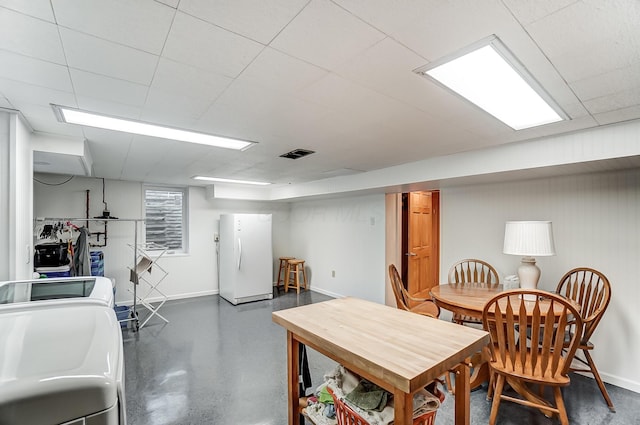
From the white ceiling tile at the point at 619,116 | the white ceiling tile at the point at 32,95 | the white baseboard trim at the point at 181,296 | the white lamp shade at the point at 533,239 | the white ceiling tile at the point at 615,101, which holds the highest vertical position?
the white ceiling tile at the point at 32,95

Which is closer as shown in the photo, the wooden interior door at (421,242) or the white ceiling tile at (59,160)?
the white ceiling tile at (59,160)

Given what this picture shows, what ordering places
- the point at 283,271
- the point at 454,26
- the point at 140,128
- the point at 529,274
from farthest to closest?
1. the point at 283,271
2. the point at 529,274
3. the point at 140,128
4. the point at 454,26

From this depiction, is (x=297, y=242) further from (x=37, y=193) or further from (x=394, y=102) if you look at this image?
(x=394, y=102)

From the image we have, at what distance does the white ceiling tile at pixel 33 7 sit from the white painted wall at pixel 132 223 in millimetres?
4527

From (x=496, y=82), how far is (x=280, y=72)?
1161 millimetres

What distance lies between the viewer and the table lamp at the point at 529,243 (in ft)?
8.16

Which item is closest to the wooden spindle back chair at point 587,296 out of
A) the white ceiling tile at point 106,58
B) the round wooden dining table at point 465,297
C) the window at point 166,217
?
the round wooden dining table at point 465,297

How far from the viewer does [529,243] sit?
8.26 feet

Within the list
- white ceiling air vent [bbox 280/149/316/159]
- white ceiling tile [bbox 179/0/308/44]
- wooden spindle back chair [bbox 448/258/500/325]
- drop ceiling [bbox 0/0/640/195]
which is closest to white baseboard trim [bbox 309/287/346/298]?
wooden spindle back chair [bbox 448/258/500/325]

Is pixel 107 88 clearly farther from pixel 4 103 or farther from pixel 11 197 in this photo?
pixel 11 197

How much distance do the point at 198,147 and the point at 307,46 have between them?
6.42 ft

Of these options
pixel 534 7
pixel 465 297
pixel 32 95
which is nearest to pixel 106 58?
pixel 32 95

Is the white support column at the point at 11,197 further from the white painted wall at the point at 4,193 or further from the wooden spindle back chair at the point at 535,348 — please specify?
the wooden spindle back chair at the point at 535,348

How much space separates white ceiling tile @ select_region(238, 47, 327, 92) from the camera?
4.37ft
